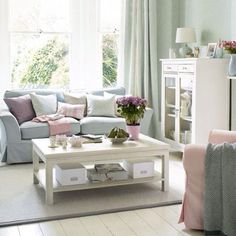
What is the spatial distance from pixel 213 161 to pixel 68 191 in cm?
174

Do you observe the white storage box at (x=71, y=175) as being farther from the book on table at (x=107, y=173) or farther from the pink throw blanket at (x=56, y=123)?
the pink throw blanket at (x=56, y=123)

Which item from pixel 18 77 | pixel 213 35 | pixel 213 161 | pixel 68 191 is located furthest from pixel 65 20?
pixel 213 161

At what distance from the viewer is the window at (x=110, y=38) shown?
6715mm

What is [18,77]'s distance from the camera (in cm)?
640

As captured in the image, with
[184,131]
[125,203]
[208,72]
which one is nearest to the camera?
[125,203]

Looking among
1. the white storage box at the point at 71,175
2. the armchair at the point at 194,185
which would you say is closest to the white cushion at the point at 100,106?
the white storage box at the point at 71,175

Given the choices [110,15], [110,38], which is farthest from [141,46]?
[110,15]

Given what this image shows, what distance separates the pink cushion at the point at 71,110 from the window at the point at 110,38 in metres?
1.10

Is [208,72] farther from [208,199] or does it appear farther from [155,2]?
[208,199]

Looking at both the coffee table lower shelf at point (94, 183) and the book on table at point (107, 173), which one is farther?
the book on table at point (107, 173)

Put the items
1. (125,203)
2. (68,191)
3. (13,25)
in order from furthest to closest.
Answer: (13,25) → (68,191) → (125,203)

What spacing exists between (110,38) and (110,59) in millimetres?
324

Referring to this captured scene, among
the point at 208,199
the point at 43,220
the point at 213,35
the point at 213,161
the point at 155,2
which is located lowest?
the point at 43,220

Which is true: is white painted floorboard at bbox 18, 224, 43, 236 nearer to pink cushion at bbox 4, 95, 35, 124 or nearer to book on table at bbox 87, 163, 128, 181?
book on table at bbox 87, 163, 128, 181
